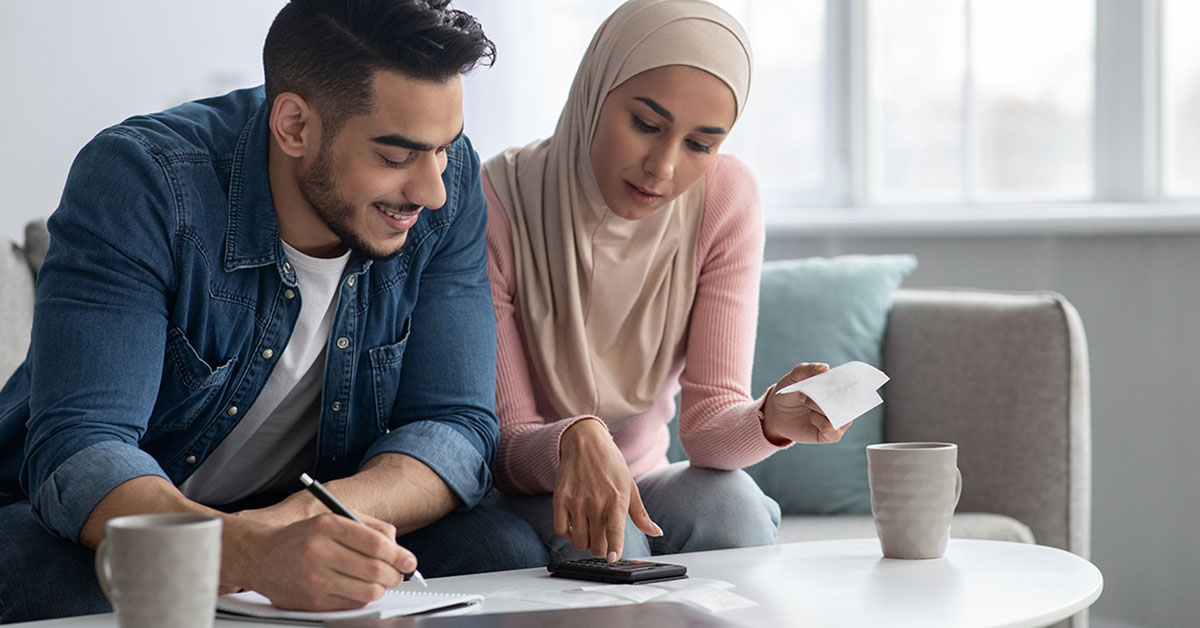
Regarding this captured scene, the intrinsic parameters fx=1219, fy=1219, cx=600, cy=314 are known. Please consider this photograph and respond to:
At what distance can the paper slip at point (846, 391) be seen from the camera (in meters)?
1.22

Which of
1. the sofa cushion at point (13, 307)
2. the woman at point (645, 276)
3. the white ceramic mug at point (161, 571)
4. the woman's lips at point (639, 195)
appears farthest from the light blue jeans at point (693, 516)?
the sofa cushion at point (13, 307)

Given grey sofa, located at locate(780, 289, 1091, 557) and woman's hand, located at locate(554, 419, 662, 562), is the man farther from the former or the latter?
grey sofa, located at locate(780, 289, 1091, 557)

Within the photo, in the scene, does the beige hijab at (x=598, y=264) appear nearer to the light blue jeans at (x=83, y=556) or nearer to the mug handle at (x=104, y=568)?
the light blue jeans at (x=83, y=556)

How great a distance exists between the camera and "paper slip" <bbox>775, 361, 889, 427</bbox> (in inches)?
48.2

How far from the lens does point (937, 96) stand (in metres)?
2.98

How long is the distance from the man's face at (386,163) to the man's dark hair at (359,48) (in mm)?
15

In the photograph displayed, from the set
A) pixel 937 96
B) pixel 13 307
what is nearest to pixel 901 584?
pixel 13 307

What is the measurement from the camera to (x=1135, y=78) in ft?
8.68

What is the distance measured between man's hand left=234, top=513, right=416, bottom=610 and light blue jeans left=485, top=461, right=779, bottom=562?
456 mm

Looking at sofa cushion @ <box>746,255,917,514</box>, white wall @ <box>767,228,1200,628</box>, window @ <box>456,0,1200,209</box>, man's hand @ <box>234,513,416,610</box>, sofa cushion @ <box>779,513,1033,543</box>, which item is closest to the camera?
man's hand @ <box>234,513,416,610</box>

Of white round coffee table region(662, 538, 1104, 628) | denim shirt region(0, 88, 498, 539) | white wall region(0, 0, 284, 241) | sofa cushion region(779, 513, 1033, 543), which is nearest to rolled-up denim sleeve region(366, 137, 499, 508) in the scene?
denim shirt region(0, 88, 498, 539)

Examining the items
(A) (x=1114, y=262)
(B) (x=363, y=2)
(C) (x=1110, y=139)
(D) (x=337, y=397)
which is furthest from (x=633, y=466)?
(C) (x=1110, y=139)

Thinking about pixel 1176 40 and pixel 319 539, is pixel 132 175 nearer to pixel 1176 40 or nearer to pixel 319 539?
pixel 319 539

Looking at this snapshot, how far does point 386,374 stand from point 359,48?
1.30 ft
